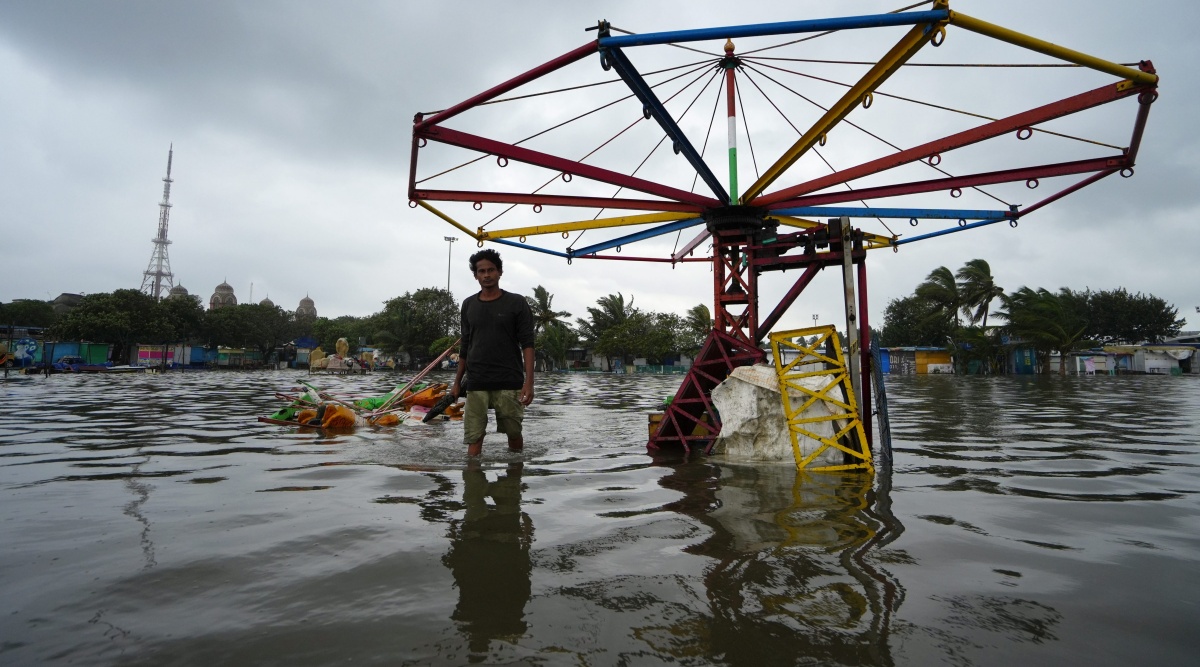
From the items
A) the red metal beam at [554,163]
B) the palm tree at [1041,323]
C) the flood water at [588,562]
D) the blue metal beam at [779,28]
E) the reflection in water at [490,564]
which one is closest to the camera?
the flood water at [588,562]

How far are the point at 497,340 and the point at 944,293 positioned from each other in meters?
49.2

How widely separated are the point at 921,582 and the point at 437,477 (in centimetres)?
319

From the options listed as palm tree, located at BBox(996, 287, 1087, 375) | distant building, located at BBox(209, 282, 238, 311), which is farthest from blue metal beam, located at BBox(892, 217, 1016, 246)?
distant building, located at BBox(209, 282, 238, 311)

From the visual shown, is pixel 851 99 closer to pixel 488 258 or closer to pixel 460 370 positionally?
pixel 488 258

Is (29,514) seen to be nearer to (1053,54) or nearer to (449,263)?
(1053,54)

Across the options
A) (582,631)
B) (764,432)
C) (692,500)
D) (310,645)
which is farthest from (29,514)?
(764,432)

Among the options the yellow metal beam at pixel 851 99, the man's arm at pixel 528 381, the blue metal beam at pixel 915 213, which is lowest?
the man's arm at pixel 528 381

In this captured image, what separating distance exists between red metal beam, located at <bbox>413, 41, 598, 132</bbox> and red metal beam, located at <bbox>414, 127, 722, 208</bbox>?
14cm

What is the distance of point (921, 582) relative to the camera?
211 cm

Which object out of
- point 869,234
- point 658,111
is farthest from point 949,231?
point 658,111

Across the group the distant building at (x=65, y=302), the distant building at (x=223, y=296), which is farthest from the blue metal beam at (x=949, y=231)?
the distant building at (x=223, y=296)

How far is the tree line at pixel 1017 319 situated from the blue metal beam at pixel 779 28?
41.6 m

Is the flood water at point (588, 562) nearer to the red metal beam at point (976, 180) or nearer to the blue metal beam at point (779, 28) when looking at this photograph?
the red metal beam at point (976, 180)

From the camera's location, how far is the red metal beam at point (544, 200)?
646 cm
